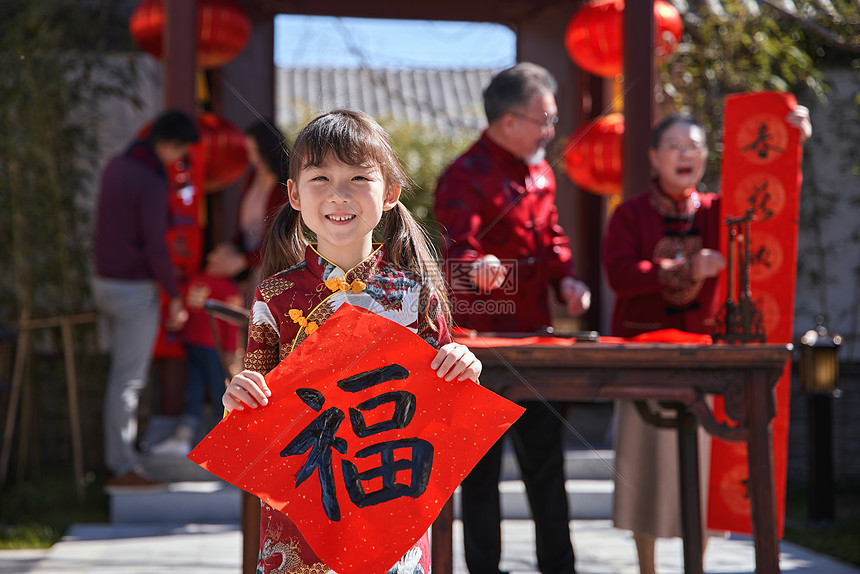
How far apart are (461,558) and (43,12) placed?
332 cm

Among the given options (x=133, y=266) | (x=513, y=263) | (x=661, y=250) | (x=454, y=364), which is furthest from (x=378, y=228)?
(x=133, y=266)

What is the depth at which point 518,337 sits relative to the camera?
2.47 meters

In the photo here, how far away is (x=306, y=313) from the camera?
162 centimetres

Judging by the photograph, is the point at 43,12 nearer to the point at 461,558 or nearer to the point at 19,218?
the point at 19,218

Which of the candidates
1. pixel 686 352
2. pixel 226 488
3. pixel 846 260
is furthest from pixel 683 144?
pixel 846 260

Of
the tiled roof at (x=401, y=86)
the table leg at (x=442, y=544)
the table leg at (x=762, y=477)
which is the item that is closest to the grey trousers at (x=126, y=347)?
the table leg at (x=442, y=544)

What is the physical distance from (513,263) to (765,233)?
75 cm

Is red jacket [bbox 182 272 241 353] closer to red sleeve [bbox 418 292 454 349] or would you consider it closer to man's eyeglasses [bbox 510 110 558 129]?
man's eyeglasses [bbox 510 110 558 129]

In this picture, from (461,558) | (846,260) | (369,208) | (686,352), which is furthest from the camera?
(846,260)

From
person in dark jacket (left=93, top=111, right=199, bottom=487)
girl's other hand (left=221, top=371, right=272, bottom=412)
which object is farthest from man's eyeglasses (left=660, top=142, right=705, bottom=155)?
person in dark jacket (left=93, top=111, right=199, bottom=487)

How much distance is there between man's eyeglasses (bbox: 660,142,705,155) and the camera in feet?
9.14

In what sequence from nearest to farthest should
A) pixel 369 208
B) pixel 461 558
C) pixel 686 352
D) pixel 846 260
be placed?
pixel 369 208, pixel 686 352, pixel 461 558, pixel 846 260

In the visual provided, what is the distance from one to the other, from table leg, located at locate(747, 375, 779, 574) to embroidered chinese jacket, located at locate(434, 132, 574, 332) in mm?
683

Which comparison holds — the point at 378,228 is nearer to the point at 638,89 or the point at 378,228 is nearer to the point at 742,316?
the point at 742,316
